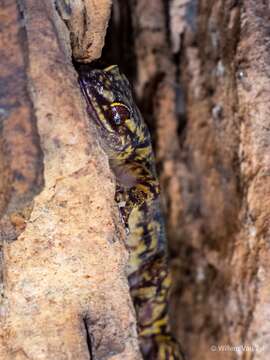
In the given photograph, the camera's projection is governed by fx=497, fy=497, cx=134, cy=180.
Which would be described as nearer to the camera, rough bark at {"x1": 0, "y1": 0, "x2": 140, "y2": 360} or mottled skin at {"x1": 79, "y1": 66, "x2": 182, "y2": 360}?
rough bark at {"x1": 0, "y1": 0, "x2": 140, "y2": 360}

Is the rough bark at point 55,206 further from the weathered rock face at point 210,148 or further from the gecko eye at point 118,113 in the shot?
the weathered rock face at point 210,148

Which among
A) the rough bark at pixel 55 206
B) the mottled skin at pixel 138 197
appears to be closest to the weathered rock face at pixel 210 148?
the mottled skin at pixel 138 197

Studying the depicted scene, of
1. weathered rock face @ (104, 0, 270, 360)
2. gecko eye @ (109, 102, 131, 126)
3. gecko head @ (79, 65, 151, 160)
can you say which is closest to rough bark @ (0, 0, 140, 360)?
gecko head @ (79, 65, 151, 160)

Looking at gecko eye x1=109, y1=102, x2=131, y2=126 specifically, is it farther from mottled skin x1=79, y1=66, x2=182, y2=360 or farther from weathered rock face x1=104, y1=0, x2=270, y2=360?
weathered rock face x1=104, y1=0, x2=270, y2=360

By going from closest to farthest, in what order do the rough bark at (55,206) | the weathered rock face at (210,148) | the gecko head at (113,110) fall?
the rough bark at (55,206) → the gecko head at (113,110) → the weathered rock face at (210,148)

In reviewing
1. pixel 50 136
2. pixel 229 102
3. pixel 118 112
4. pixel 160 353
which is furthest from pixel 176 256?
pixel 50 136

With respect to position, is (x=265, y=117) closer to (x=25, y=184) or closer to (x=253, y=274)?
(x=253, y=274)
